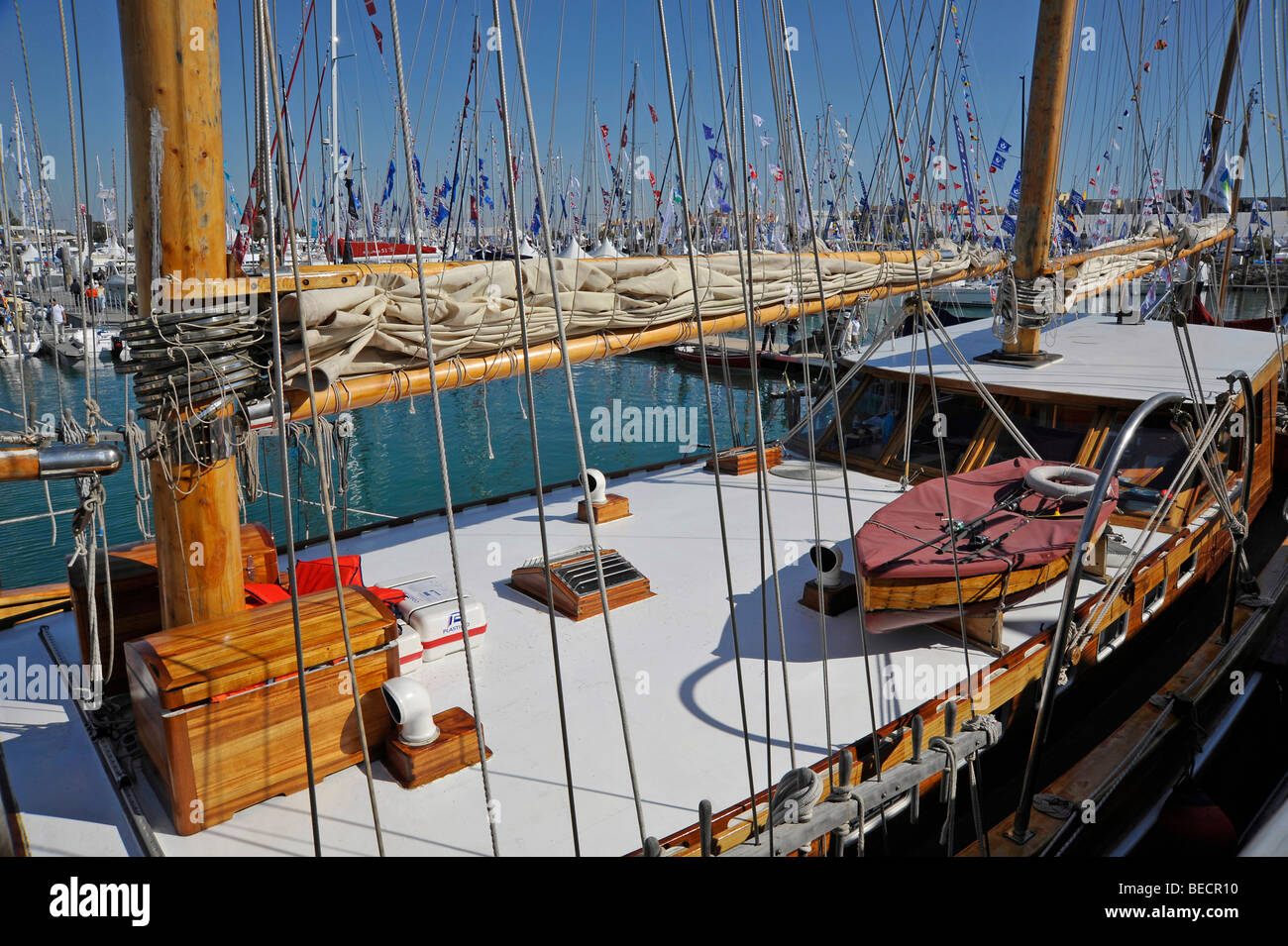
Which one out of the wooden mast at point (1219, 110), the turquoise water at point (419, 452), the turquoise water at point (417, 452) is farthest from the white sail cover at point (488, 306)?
the wooden mast at point (1219, 110)

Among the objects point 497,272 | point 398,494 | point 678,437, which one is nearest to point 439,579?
point 497,272

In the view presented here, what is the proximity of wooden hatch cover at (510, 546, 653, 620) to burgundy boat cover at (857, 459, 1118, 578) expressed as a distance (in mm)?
1410

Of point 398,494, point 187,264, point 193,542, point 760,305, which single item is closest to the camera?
point 187,264

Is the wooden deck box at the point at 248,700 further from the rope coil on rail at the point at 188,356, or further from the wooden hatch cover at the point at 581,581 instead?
the wooden hatch cover at the point at 581,581

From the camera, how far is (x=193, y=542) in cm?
334

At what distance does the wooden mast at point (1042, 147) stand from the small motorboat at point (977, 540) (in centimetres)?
300

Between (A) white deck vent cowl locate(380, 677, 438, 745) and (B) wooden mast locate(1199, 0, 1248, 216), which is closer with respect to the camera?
(A) white deck vent cowl locate(380, 677, 438, 745)

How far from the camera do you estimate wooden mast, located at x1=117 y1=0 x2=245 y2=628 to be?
2.82 meters

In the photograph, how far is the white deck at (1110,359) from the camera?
22.8ft

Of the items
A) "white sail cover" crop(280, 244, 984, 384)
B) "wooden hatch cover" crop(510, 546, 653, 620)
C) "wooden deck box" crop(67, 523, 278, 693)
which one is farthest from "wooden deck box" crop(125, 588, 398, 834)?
"wooden hatch cover" crop(510, 546, 653, 620)

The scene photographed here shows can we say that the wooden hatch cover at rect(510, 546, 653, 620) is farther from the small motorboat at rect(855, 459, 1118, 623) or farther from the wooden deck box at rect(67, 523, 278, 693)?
the wooden deck box at rect(67, 523, 278, 693)

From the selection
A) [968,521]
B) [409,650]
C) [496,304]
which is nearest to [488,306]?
[496,304]
